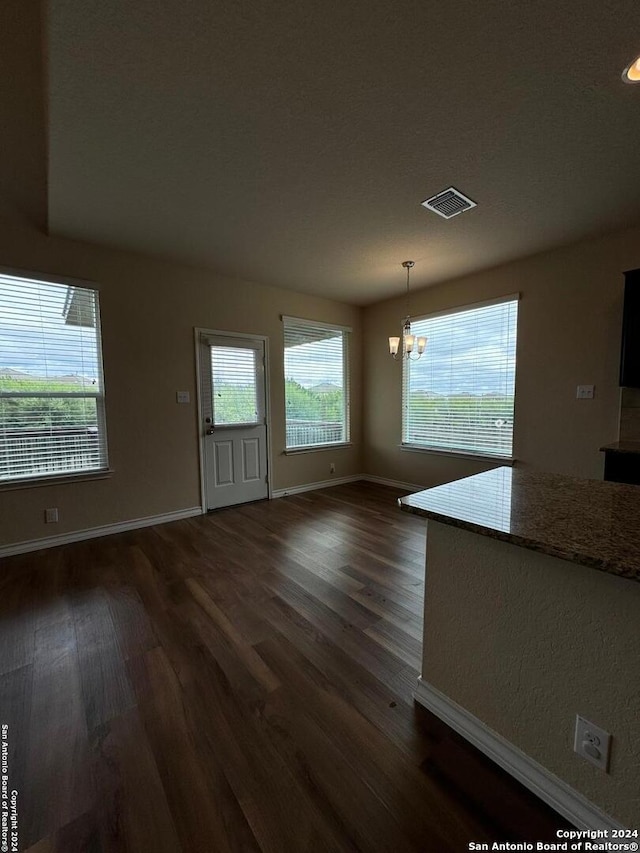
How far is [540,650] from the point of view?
3.55 ft

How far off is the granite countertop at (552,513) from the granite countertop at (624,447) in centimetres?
148

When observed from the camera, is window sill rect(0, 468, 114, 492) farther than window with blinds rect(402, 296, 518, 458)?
No

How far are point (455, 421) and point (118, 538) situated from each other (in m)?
3.94

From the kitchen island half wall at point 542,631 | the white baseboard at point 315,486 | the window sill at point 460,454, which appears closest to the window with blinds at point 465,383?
the window sill at point 460,454

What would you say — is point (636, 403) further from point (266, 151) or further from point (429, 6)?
point (266, 151)

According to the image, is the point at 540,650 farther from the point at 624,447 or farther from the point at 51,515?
the point at 51,515

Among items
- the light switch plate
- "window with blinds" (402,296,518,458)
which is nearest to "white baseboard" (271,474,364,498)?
"window with blinds" (402,296,518,458)

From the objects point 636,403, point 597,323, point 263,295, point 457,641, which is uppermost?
Result: point 263,295

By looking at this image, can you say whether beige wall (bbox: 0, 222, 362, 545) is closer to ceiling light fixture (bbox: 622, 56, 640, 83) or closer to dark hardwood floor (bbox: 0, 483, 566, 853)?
dark hardwood floor (bbox: 0, 483, 566, 853)

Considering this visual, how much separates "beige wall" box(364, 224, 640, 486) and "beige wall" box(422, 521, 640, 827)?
2.82 m

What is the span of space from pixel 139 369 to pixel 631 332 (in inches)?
172

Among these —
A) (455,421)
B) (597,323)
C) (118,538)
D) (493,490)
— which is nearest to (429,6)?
(493,490)

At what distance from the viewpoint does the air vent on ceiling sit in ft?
7.82

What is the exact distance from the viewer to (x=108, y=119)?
69.4 inches
